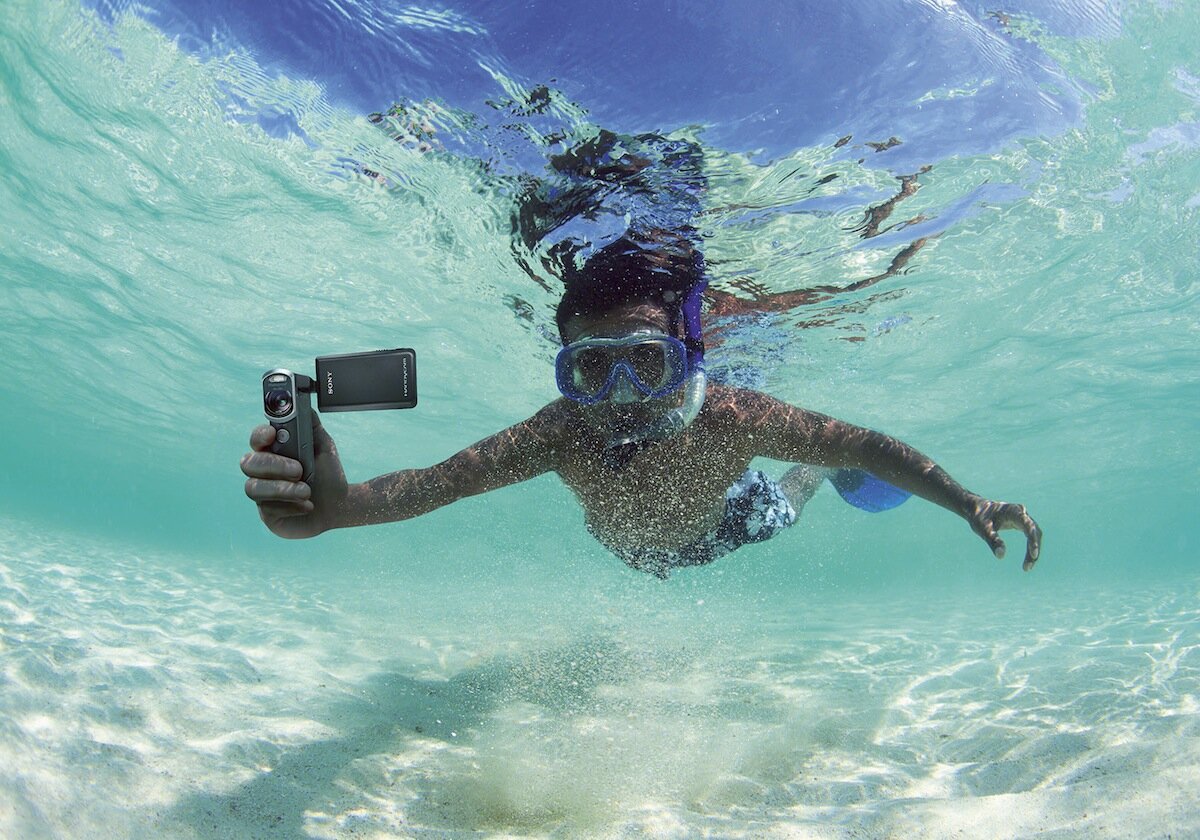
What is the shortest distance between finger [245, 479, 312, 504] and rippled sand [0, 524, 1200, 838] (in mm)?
1730

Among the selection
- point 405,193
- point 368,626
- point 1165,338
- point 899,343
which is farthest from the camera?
point 1165,338

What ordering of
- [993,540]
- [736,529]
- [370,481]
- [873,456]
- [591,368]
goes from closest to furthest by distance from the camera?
[993,540], [370,481], [873,456], [591,368], [736,529]

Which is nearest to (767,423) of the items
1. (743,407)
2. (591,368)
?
(743,407)

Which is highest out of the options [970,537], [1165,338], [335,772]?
[970,537]

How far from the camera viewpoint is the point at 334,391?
9.59 feet

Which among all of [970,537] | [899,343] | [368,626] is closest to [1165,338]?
[899,343]

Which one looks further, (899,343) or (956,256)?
(899,343)

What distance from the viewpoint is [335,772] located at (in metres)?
3.96

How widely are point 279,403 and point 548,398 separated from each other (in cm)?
1744

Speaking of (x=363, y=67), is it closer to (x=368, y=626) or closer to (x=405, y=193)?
(x=405, y=193)

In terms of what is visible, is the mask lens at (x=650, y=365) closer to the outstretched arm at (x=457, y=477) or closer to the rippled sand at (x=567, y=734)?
the outstretched arm at (x=457, y=477)

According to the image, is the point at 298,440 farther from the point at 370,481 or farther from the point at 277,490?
the point at 370,481

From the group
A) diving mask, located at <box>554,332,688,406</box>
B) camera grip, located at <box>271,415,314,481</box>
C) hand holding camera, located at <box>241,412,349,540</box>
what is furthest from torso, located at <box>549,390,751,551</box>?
camera grip, located at <box>271,415,314,481</box>

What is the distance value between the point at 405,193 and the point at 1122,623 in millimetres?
16025
